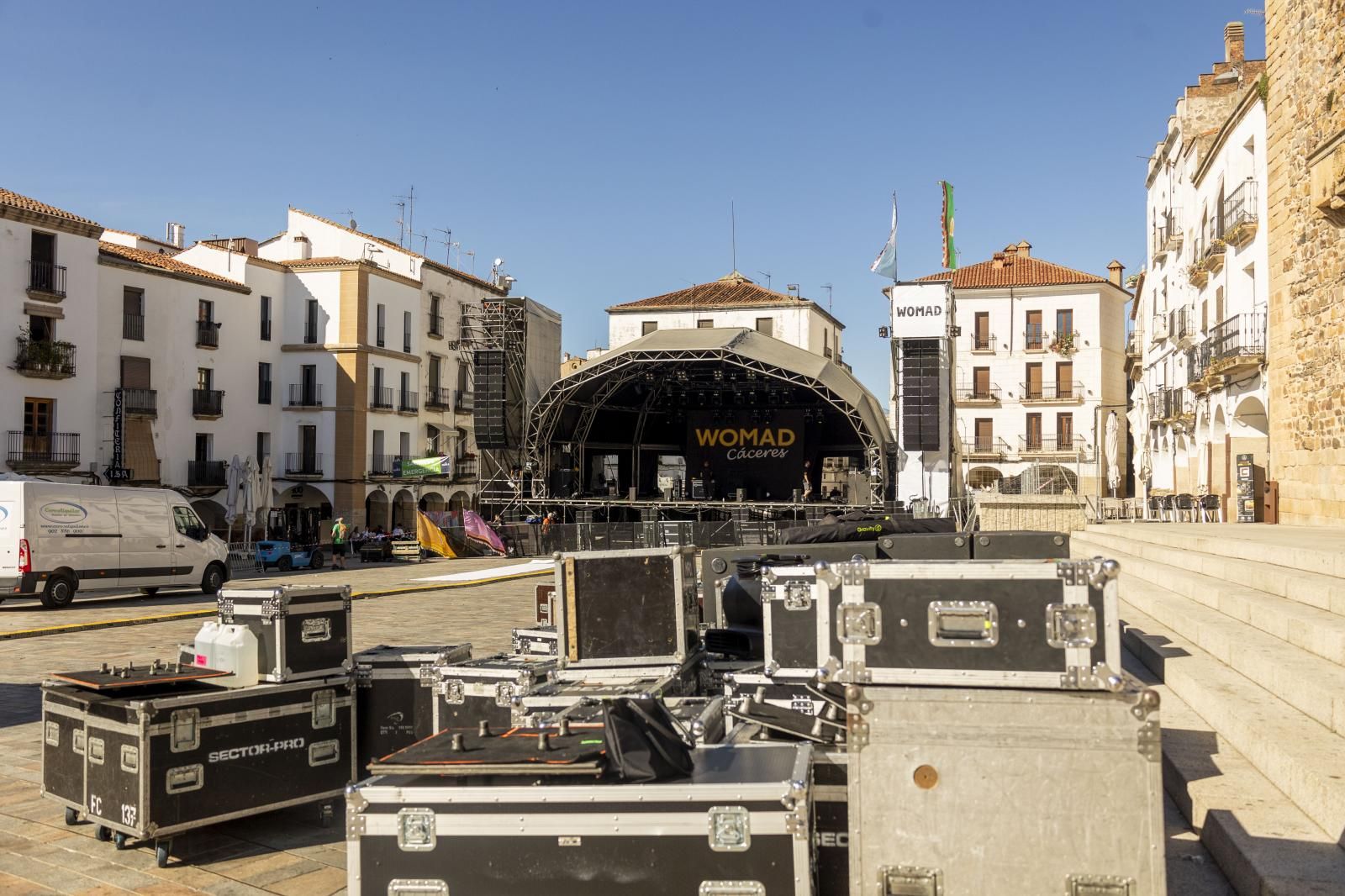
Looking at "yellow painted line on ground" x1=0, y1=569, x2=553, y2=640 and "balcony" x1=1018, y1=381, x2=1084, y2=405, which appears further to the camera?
"balcony" x1=1018, y1=381, x2=1084, y2=405

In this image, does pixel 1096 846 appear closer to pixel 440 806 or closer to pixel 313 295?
pixel 440 806

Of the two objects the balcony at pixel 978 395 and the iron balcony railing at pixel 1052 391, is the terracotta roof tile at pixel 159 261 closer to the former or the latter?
the balcony at pixel 978 395

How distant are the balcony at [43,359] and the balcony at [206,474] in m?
5.68

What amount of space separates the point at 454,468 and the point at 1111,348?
2871 centimetres

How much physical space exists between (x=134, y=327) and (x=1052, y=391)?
115 feet

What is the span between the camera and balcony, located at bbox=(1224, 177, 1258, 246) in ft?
58.6

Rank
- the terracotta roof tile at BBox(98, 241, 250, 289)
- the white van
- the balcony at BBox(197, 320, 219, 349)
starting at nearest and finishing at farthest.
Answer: the white van → the terracotta roof tile at BBox(98, 241, 250, 289) → the balcony at BBox(197, 320, 219, 349)

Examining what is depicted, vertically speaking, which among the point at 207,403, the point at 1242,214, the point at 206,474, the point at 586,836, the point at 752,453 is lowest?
the point at 586,836

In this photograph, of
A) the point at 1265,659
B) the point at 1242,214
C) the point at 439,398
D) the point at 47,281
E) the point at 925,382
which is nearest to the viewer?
the point at 1265,659

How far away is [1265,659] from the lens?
5.27 meters

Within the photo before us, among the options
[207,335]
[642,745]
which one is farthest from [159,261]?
[642,745]

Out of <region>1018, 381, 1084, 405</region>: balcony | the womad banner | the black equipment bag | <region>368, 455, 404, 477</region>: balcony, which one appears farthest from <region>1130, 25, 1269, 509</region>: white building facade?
<region>368, 455, 404, 477</region>: balcony

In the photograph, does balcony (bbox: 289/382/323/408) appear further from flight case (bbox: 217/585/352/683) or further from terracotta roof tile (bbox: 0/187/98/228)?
flight case (bbox: 217/585/352/683)

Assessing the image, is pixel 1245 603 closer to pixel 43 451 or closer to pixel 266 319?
pixel 43 451
